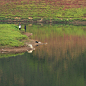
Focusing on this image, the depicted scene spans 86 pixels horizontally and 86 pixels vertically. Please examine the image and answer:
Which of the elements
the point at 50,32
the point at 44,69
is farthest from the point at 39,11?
the point at 44,69

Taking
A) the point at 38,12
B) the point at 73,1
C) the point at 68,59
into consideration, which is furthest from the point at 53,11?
the point at 68,59

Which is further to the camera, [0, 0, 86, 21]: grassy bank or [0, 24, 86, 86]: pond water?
[0, 0, 86, 21]: grassy bank

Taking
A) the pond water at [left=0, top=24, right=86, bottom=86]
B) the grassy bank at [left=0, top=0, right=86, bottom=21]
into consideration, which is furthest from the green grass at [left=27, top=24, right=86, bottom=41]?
the grassy bank at [left=0, top=0, right=86, bottom=21]

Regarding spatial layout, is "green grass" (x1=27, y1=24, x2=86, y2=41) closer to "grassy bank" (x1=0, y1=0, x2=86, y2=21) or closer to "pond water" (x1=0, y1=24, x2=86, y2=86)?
"pond water" (x1=0, y1=24, x2=86, y2=86)

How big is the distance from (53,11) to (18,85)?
229 feet

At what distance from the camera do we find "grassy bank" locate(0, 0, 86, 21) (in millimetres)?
78875

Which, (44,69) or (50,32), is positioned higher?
(44,69)

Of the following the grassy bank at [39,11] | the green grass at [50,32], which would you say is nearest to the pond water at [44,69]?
the green grass at [50,32]

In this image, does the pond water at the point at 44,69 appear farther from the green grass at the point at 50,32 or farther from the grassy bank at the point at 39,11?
the grassy bank at the point at 39,11

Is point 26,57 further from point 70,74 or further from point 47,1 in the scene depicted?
point 47,1

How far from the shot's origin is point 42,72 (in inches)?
795

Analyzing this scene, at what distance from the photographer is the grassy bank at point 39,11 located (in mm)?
78875

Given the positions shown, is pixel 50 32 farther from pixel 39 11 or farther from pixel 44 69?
pixel 39 11

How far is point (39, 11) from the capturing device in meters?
84.9
